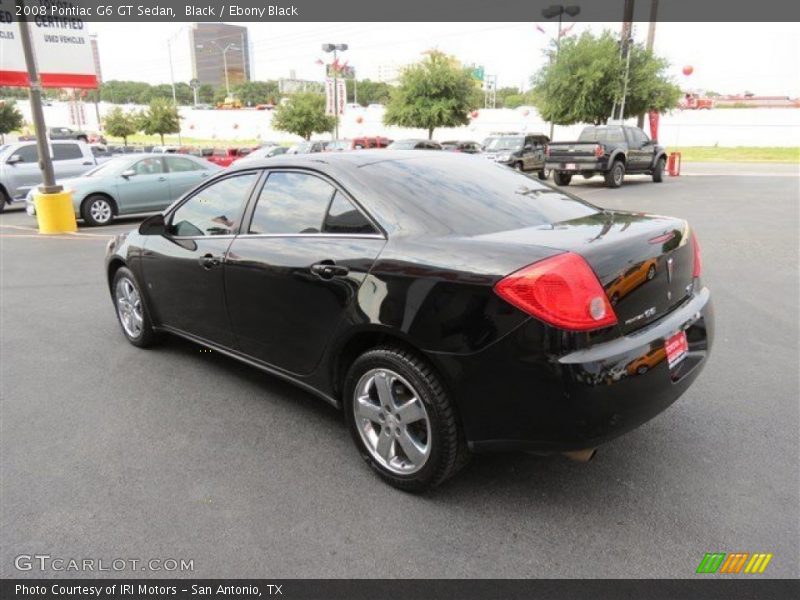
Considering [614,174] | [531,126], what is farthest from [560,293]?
[531,126]

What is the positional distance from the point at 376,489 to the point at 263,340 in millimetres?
1154

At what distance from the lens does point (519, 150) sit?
23.3 m

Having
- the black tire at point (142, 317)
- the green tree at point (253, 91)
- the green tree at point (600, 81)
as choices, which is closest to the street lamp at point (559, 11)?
the green tree at point (600, 81)

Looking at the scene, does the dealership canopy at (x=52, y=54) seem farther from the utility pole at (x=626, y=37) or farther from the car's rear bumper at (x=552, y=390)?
the utility pole at (x=626, y=37)

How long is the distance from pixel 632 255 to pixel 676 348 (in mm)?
479

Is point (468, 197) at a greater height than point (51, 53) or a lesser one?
lesser

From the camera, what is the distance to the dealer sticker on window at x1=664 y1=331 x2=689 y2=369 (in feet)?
8.60

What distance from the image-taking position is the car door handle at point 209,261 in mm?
3768

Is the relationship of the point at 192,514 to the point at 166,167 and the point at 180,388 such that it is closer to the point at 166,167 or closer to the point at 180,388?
the point at 180,388

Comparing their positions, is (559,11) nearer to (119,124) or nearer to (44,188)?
(44,188)

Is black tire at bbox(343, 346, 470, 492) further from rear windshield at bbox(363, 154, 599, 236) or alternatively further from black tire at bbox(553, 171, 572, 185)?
black tire at bbox(553, 171, 572, 185)

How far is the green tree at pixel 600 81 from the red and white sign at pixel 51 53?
749 inches

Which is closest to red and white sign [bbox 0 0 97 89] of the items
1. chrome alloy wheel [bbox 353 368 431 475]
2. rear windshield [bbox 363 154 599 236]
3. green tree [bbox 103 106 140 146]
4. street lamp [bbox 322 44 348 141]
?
rear windshield [bbox 363 154 599 236]

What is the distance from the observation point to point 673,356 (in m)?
2.65
